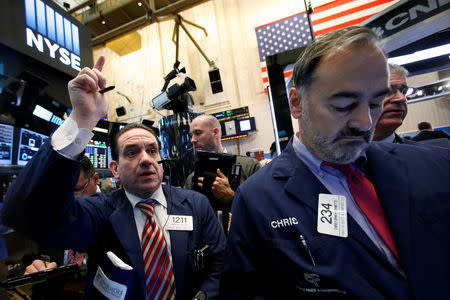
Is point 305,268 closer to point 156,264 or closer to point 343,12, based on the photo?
point 156,264

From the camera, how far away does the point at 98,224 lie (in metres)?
1.21

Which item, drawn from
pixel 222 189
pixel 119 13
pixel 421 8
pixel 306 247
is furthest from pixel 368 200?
pixel 119 13

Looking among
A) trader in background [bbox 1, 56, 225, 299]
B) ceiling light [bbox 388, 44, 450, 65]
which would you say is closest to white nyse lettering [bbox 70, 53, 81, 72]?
trader in background [bbox 1, 56, 225, 299]

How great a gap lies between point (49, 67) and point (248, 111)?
5.07 m

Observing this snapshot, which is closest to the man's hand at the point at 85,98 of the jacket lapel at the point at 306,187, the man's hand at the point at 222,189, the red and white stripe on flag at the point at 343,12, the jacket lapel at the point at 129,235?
the jacket lapel at the point at 129,235

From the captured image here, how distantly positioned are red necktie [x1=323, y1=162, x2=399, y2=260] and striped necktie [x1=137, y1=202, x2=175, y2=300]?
3.19ft

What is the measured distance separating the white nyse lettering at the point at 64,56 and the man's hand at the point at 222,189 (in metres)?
2.24

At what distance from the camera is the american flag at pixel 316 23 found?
572 centimetres

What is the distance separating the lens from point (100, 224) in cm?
123

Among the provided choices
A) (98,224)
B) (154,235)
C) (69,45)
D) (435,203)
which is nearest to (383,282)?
(435,203)

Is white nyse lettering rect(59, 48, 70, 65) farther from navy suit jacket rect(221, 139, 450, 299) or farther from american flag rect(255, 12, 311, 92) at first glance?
american flag rect(255, 12, 311, 92)

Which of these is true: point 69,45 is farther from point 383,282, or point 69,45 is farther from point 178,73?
point 383,282

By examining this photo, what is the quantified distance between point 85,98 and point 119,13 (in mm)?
8758

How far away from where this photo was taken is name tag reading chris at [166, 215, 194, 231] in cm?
133
